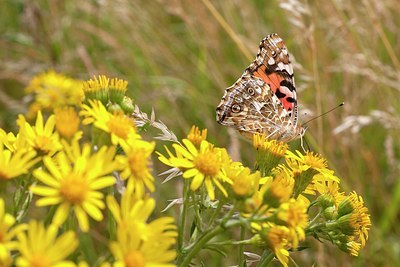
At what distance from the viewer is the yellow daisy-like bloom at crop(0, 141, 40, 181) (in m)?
1.69

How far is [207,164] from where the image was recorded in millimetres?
2002

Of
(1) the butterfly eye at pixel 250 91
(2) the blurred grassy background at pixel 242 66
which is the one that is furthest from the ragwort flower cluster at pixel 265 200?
(2) the blurred grassy background at pixel 242 66

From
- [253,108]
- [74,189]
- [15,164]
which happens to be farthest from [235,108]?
[74,189]

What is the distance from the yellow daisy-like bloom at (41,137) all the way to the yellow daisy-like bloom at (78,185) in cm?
12

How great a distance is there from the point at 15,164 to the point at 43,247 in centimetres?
42

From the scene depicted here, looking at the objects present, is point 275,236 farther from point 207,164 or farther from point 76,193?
point 76,193

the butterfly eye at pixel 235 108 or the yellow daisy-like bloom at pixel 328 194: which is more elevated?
the butterfly eye at pixel 235 108

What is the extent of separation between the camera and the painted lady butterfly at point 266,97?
3207 millimetres

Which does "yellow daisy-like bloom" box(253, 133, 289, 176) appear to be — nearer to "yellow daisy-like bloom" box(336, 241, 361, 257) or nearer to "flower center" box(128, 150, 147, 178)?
"yellow daisy-like bloom" box(336, 241, 361, 257)

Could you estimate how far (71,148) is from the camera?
1.66 meters

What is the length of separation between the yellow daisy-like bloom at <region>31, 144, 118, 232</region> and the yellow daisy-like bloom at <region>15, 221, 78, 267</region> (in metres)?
0.08

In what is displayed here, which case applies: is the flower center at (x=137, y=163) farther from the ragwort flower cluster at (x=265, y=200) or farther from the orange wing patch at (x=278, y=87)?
the orange wing patch at (x=278, y=87)

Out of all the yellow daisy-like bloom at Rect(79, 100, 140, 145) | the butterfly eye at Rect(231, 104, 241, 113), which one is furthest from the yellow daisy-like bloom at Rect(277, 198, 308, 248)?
the butterfly eye at Rect(231, 104, 241, 113)

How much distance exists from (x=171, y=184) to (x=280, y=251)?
255 cm
